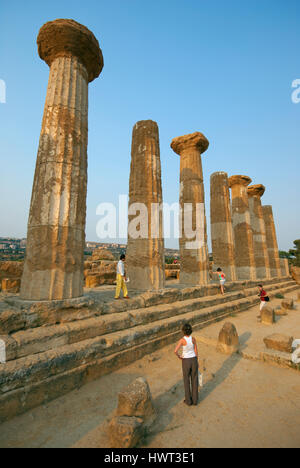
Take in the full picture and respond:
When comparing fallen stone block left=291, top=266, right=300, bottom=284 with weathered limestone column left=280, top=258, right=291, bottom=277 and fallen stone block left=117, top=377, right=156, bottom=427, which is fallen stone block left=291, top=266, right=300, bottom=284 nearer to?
weathered limestone column left=280, top=258, right=291, bottom=277

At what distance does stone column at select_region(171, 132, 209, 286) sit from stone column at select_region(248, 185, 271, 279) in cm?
1072

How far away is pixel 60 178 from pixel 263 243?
1905 centimetres

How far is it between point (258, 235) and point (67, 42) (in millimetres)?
19054

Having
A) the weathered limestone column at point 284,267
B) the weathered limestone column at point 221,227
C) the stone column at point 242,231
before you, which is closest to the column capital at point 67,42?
the weathered limestone column at point 221,227

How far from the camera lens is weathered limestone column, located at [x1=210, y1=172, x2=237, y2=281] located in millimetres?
13648

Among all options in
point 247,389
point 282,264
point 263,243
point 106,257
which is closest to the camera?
point 247,389

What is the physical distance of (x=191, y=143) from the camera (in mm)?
11367

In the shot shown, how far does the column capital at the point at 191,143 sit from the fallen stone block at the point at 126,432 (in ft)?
37.5

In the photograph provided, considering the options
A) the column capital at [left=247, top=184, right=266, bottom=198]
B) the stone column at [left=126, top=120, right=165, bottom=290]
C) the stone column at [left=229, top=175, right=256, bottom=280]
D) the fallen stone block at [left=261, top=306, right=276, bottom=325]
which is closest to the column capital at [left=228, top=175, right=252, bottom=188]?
the stone column at [left=229, top=175, right=256, bottom=280]

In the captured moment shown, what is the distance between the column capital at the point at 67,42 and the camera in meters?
5.40
